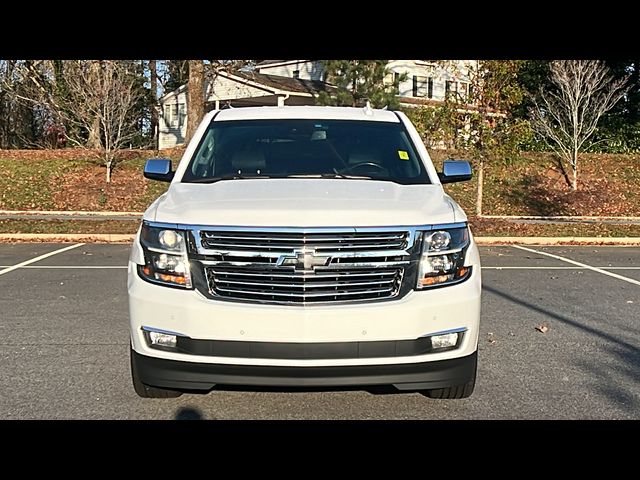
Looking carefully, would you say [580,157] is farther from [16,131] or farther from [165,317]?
[16,131]

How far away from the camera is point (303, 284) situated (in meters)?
3.40

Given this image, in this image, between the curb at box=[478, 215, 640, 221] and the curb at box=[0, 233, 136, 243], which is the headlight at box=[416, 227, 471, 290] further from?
the curb at box=[478, 215, 640, 221]

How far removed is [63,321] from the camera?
21.6ft

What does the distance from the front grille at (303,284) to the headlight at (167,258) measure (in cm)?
15

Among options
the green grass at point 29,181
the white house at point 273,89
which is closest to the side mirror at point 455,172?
the green grass at point 29,181

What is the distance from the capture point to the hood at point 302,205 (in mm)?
→ 3439

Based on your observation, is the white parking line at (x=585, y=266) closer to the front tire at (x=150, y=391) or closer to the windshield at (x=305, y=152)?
the windshield at (x=305, y=152)

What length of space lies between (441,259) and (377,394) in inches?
53.2

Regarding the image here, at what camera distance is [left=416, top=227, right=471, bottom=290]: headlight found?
3.48 metres

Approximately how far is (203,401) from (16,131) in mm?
35371

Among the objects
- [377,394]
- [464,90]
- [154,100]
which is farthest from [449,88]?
[154,100]

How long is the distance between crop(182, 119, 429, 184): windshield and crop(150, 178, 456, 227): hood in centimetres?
38

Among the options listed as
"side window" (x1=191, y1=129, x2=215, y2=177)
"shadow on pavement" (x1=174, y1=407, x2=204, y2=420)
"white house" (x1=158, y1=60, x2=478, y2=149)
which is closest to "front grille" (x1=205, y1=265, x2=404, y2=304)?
"shadow on pavement" (x1=174, y1=407, x2=204, y2=420)
